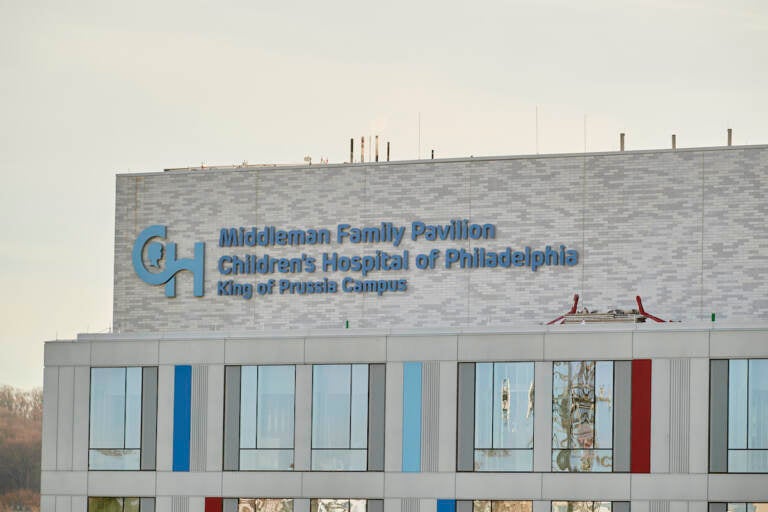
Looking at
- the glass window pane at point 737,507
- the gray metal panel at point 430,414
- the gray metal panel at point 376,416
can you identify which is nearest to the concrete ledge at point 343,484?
the gray metal panel at point 376,416

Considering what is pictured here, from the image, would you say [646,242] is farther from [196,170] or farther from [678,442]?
[196,170]

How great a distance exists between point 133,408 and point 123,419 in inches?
19.2

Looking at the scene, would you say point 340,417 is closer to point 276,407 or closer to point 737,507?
point 276,407

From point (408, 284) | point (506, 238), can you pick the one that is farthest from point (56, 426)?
point (506, 238)

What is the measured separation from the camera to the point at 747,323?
4781 centimetres

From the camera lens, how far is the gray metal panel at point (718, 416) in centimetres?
4791

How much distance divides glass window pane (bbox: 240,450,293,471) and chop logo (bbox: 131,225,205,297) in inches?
345

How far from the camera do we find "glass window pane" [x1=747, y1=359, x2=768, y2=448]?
47.7 m

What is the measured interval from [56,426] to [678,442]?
2041 cm

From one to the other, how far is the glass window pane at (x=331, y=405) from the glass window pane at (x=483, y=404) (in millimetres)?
4165

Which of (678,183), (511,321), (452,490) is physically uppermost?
(678,183)

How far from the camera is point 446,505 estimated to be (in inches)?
1965

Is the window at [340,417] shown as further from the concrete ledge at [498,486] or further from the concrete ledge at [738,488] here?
the concrete ledge at [738,488]

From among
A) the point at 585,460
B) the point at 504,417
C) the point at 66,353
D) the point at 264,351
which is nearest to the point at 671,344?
the point at 585,460
